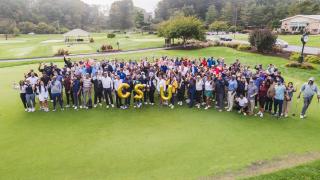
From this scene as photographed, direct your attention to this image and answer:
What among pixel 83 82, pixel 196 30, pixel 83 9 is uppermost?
pixel 83 9

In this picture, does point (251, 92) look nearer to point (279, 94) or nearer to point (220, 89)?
point (279, 94)

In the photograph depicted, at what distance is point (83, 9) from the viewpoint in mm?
125375

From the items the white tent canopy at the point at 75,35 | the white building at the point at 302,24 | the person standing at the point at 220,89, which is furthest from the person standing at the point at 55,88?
the white building at the point at 302,24

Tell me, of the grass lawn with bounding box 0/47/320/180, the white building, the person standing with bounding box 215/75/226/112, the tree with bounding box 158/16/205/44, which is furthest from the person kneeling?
the white building

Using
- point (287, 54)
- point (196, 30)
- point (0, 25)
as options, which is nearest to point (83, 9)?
point (0, 25)

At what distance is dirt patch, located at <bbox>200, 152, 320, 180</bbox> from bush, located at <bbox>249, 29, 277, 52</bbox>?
26.5 meters

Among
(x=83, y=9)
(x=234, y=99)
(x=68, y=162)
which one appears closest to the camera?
(x=68, y=162)

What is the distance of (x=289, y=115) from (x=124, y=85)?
812 cm

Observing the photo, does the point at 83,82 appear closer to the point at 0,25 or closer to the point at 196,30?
the point at 196,30

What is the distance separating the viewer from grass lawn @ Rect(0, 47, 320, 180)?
894 cm

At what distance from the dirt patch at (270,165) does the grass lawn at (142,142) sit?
0.78ft

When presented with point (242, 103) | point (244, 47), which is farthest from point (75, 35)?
point (242, 103)

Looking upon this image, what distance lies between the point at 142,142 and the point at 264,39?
91.4ft

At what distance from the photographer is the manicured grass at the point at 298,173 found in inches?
326
